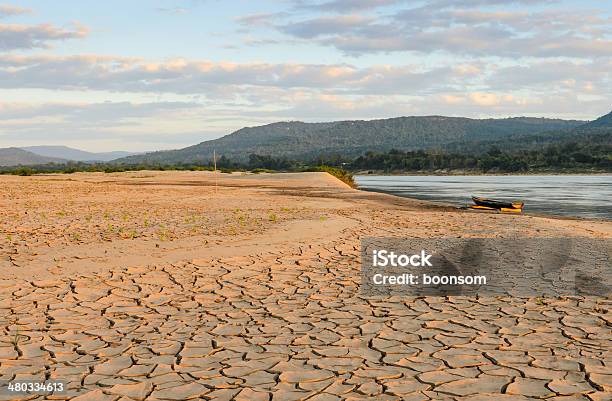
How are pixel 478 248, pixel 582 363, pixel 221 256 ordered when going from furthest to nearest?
1. pixel 478 248
2. pixel 221 256
3. pixel 582 363

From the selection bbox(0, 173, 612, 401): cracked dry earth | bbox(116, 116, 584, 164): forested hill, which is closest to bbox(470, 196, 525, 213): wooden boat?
bbox(0, 173, 612, 401): cracked dry earth

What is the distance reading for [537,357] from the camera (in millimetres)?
5562

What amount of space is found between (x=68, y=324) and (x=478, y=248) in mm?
8125

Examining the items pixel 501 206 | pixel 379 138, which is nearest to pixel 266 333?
pixel 501 206

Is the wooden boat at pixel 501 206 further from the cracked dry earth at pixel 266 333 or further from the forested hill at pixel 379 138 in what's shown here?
the forested hill at pixel 379 138

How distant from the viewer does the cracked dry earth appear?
16.2 feet

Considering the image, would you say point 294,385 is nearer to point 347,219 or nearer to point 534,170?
point 347,219

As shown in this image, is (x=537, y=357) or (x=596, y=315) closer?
(x=537, y=357)

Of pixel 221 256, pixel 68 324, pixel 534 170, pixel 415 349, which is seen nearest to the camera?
pixel 415 349

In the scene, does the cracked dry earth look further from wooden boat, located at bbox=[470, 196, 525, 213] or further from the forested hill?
the forested hill

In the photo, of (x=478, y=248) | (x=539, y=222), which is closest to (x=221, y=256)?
(x=478, y=248)

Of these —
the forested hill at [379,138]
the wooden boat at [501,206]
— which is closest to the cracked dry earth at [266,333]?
the wooden boat at [501,206]

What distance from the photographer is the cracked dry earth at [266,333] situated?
16.2 ft

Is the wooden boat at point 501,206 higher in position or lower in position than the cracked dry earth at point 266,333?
lower
